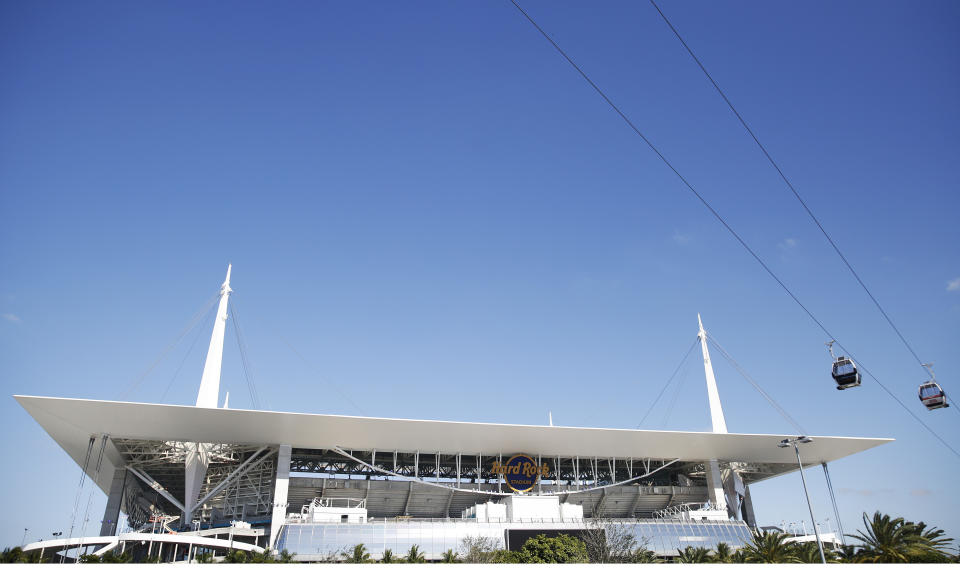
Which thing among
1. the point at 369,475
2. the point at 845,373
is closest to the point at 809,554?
the point at 845,373

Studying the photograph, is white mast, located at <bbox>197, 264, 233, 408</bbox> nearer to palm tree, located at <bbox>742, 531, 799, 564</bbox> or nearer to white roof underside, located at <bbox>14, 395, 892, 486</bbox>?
white roof underside, located at <bbox>14, 395, 892, 486</bbox>

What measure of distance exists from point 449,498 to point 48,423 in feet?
124

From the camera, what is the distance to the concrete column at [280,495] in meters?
50.8

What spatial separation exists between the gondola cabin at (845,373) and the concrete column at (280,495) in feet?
143

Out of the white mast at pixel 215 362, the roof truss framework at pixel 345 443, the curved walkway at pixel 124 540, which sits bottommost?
the curved walkway at pixel 124 540

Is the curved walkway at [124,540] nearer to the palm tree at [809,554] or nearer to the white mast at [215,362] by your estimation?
the white mast at [215,362]

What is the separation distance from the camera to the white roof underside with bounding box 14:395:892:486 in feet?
151

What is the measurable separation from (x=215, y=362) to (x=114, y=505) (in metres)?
15.3

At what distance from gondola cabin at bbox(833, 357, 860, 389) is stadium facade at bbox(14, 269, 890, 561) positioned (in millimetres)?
29627

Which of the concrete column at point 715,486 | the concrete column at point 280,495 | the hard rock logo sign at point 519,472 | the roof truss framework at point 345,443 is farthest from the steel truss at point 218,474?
the concrete column at point 715,486

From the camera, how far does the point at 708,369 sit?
245 ft

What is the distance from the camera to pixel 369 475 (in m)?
66.4

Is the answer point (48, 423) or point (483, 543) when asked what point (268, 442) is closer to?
point (48, 423)
